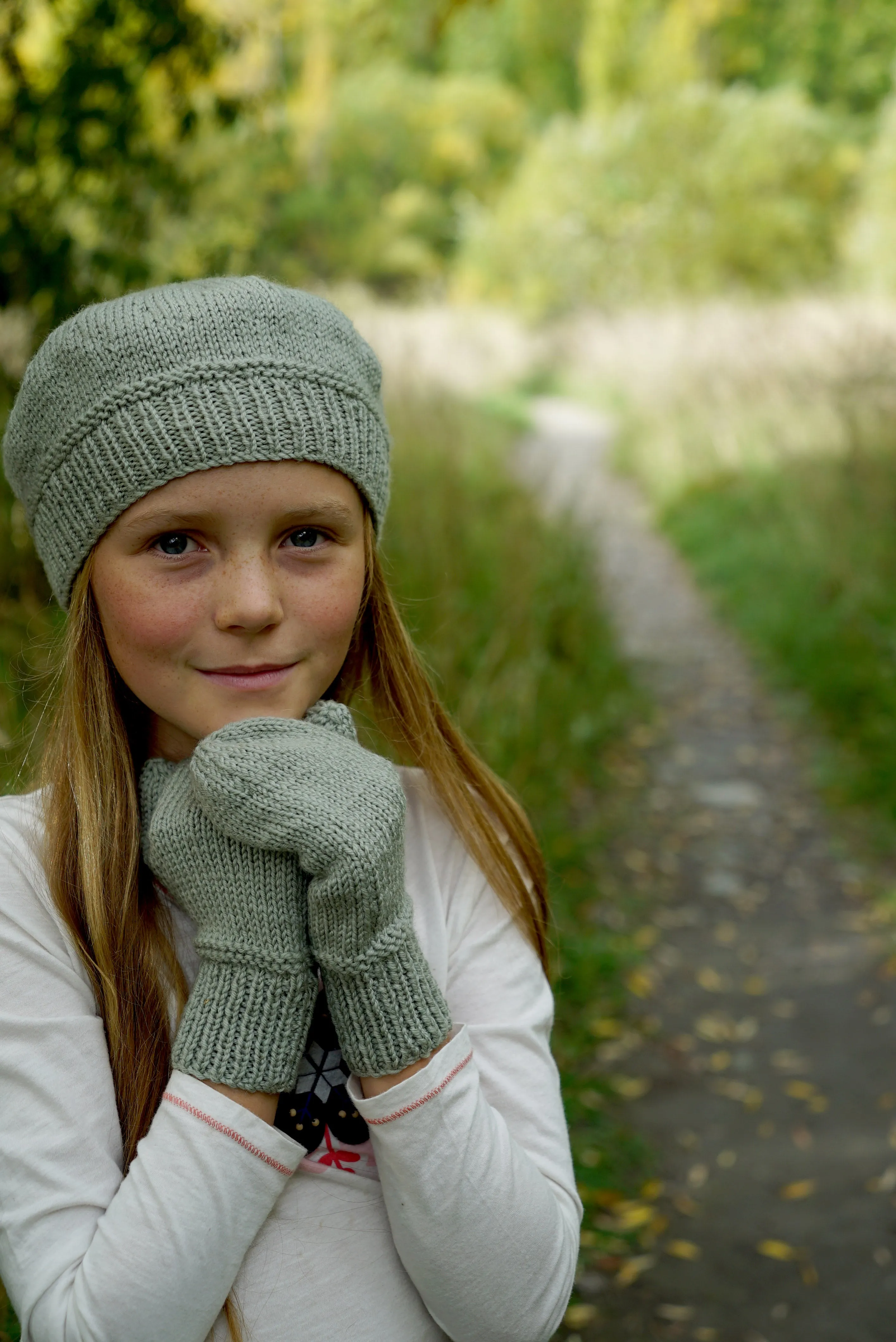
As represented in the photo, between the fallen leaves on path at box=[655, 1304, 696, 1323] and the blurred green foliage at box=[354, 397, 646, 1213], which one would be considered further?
the blurred green foliage at box=[354, 397, 646, 1213]

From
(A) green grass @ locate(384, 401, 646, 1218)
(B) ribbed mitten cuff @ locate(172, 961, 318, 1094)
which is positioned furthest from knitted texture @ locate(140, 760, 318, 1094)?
(A) green grass @ locate(384, 401, 646, 1218)

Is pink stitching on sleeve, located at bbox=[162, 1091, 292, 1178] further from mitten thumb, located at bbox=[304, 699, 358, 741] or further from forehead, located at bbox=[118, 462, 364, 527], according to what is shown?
forehead, located at bbox=[118, 462, 364, 527]

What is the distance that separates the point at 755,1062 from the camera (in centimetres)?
336

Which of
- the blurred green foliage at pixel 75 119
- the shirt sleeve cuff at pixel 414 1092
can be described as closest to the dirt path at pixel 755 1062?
the shirt sleeve cuff at pixel 414 1092

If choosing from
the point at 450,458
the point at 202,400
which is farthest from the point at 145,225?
the point at 202,400

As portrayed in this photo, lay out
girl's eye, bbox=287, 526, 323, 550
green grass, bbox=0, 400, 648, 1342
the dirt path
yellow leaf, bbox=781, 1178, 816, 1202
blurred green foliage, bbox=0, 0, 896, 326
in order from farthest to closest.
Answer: blurred green foliage, bbox=0, 0, 896, 326
green grass, bbox=0, 400, 648, 1342
yellow leaf, bbox=781, 1178, 816, 1202
the dirt path
girl's eye, bbox=287, 526, 323, 550

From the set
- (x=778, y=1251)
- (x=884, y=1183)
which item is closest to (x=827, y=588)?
(x=884, y=1183)

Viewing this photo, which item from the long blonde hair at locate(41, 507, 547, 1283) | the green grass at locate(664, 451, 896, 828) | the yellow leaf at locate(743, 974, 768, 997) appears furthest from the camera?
the green grass at locate(664, 451, 896, 828)

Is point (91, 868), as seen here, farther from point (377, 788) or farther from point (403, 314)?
point (403, 314)

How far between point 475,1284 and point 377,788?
1.73 feet

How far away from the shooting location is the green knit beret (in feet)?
4.35

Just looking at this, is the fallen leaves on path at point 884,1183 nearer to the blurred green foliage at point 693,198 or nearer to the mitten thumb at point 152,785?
the mitten thumb at point 152,785

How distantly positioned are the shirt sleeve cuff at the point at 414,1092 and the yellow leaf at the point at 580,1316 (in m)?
1.46

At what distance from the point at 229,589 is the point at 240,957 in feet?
1.32
